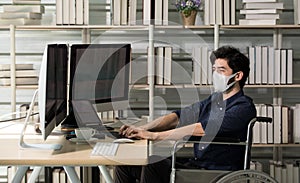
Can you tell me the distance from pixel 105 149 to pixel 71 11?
187cm

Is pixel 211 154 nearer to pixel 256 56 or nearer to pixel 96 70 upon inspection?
pixel 96 70

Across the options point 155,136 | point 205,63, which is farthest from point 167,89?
point 155,136

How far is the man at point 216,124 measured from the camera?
3029 millimetres

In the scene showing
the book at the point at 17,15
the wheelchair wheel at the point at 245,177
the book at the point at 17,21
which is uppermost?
the book at the point at 17,15

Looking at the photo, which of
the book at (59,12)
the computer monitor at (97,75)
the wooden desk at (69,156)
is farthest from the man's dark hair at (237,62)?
the book at (59,12)

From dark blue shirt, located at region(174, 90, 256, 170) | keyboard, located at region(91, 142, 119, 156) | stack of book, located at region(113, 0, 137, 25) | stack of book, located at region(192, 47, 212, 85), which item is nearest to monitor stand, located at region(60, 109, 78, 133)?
keyboard, located at region(91, 142, 119, 156)

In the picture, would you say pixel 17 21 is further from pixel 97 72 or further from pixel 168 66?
pixel 97 72

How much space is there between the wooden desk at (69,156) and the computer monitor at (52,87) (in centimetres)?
11

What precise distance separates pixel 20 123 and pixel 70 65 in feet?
2.38

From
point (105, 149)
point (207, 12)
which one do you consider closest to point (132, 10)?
point (207, 12)

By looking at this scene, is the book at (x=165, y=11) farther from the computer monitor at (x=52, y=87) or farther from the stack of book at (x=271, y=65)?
the computer monitor at (x=52, y=87)

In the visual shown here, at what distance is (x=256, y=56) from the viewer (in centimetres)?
418

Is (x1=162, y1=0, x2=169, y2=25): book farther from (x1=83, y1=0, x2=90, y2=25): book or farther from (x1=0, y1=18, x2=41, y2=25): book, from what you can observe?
(x1=0, y1=18, x2=41, y2=25): book

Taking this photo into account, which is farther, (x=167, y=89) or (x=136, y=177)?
(x=167, y=89)
